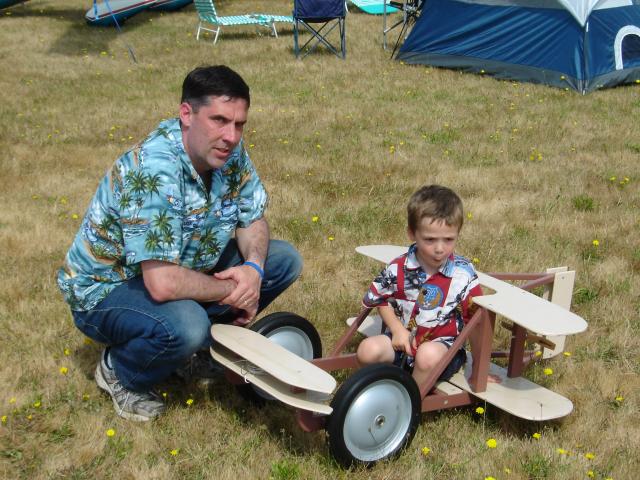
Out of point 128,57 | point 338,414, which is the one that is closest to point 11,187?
point 338,414

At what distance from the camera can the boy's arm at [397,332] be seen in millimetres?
3234

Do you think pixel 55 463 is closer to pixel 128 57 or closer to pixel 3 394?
pixel 3 394

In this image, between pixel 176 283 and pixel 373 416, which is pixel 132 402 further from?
pixel 373 416

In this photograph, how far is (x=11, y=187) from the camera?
21.8 feet

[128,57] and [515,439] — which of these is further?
[128,57]

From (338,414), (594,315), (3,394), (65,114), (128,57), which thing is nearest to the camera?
(338,414)

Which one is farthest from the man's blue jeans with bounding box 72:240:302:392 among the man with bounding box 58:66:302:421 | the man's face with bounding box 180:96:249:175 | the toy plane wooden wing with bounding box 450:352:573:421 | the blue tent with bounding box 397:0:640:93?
the blue tent with bounding box 397:0:640:93

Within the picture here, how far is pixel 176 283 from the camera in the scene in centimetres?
306

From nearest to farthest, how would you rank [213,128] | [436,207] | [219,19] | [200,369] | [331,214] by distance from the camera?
[213,128] → [436,207] → [200,369] → [331,214] → [219,19]

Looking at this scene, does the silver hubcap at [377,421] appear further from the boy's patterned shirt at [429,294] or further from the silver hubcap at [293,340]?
the silver hubcap at [293,340]

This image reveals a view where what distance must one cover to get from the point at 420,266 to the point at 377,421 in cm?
71

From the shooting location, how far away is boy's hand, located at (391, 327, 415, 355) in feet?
10.6

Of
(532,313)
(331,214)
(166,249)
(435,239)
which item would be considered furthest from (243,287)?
(331,214)

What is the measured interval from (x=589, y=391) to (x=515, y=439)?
0.63 metres
